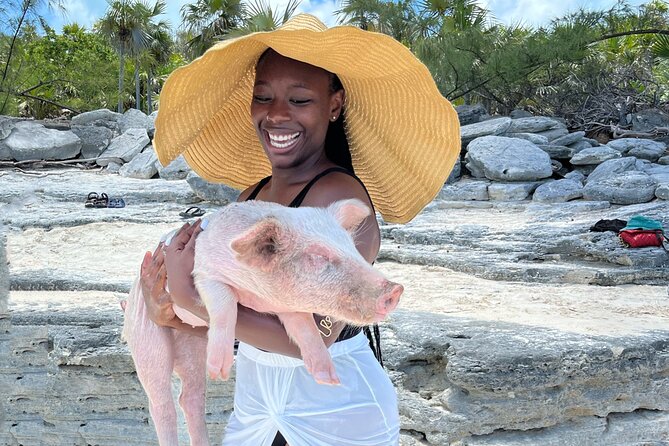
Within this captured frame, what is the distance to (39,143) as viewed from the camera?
15.1 m

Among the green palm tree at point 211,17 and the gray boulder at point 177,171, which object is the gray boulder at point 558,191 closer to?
the gray boulder at point 177,171

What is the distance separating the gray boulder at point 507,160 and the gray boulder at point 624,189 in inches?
51.5

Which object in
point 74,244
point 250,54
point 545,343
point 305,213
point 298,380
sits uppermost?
point 250,54

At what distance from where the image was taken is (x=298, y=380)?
1665 mm

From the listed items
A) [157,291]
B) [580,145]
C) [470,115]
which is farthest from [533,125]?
[157,291]

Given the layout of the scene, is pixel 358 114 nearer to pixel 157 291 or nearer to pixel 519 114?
pixel 157 291

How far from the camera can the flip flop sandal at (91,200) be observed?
9.24 m

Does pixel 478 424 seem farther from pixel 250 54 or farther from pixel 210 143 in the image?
pixel 250 54

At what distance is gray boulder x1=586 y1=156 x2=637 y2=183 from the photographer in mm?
9765

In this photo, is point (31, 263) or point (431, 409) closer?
point (431, 409)

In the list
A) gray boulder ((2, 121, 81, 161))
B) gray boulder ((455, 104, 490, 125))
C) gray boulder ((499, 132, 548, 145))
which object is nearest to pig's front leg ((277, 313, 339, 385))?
gray boulder ((499, 132, 548, 145))

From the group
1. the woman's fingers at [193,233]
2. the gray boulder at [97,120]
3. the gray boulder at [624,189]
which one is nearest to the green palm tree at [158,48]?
the gray boulder at [97,120]

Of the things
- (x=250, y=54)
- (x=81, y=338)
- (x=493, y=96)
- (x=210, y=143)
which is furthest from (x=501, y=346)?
(x=493, y=96)

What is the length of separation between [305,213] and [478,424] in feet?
6.02
